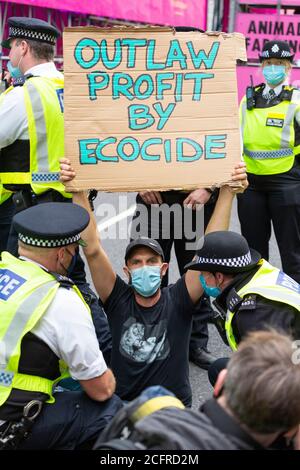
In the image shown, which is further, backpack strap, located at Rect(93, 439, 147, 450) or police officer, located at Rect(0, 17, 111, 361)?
police officer, located at Rect(0, 17, 111, 361)

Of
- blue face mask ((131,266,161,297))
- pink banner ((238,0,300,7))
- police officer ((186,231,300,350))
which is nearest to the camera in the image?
police officer ((186,231,300,350))

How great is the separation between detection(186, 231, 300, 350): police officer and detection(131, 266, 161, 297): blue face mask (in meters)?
0.26

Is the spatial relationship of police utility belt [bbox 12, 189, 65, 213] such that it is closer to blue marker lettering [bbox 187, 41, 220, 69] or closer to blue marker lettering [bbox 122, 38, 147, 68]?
blue marker lettering [bbox 122, 38, 147, 68]

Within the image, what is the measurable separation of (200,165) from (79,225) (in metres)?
0.80

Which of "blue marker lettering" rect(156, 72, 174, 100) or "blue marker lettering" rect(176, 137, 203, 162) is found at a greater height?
"blue marker lettering" rect(156, 72, 174, 100)

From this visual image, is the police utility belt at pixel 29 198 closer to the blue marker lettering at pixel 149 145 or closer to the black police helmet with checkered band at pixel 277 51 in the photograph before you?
the blue marker lettering at pixel 149 145

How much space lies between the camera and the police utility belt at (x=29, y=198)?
435 cm

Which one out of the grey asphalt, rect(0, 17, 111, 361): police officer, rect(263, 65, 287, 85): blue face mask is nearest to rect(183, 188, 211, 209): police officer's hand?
rect(0, 17, 111, 361): police officer

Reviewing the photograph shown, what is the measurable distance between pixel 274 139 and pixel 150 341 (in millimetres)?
2257

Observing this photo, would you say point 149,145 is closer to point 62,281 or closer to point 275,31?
point 62,281

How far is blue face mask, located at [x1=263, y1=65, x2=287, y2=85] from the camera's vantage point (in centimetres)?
570

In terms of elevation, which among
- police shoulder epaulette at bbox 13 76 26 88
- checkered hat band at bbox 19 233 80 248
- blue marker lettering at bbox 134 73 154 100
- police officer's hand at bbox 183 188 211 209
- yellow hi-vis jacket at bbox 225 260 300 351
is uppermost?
blue marker lettering at bbox 134 73 154 100

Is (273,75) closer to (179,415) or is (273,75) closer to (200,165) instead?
(200,165)

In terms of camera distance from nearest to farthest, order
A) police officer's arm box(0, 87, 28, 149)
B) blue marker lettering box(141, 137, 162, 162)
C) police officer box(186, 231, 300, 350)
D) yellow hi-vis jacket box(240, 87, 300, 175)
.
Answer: police officer box(186, 231, 300, 350), blue marker lettering box(141, 137, 162, 162), police officer's arm box(0, 87, 28, 149), yellow hi-vis jacket box(240, 87, 300, 175)
